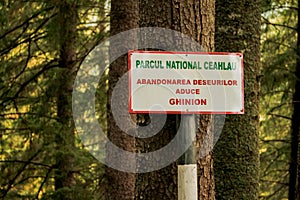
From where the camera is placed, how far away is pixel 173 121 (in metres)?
3.68

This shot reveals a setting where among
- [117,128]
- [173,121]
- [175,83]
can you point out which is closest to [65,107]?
[117,128]

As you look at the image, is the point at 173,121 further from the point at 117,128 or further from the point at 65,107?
the point at 65,107

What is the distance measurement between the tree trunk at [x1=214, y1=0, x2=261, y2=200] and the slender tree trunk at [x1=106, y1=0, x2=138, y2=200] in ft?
10.4

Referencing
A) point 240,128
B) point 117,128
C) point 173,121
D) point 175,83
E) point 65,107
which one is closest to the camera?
point 175,83

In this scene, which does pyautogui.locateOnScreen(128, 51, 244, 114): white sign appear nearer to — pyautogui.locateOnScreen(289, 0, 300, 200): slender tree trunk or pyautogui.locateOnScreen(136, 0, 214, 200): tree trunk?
pyautogui.locateOnScreen(136, 0, 214, 200): tree trunk

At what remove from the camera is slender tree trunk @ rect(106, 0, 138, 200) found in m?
8.79

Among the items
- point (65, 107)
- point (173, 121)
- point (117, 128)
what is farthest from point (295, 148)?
point (173, 121)

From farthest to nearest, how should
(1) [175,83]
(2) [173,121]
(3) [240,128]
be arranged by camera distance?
(3) [240,128], (2) [173,121], (1) [175,83]

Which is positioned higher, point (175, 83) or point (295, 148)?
A: point (175, 83)

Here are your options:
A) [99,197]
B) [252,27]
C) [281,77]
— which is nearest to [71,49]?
[99,197]

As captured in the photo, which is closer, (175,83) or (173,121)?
(175,83)

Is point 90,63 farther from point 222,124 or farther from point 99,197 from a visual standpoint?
point 222,124

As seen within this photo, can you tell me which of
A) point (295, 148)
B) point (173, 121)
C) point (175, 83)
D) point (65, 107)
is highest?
point (65, 107)

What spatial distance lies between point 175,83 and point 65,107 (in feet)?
30.7
